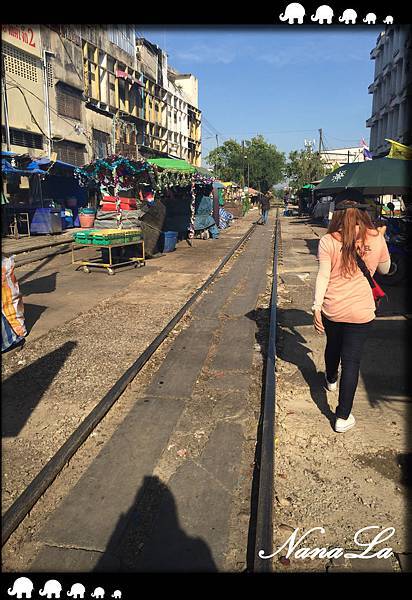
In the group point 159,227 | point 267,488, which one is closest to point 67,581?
point 267,488

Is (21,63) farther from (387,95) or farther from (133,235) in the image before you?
(387,95)

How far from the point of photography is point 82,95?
2758 cm

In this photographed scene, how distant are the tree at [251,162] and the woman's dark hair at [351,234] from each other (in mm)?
77722

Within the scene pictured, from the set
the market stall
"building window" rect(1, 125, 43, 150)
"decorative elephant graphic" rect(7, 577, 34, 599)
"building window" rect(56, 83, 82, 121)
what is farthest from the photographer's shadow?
"building window" rect(56, 83, 82, 121)

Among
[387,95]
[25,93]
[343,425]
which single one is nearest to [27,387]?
[343,425]

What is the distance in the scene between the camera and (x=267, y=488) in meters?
3.09

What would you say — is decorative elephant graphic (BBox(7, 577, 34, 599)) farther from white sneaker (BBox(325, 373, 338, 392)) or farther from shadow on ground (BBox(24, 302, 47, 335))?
shadow on ground (BBox(24, 302, 47, 335))

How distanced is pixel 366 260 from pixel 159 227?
12298 millimetres

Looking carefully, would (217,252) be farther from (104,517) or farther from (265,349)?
(104,517)

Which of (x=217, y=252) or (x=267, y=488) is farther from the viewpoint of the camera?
(x=217, y=252)

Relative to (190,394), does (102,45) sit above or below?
above

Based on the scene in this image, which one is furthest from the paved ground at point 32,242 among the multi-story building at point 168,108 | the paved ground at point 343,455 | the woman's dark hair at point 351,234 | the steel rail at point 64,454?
the multi-story building at point 168,108
